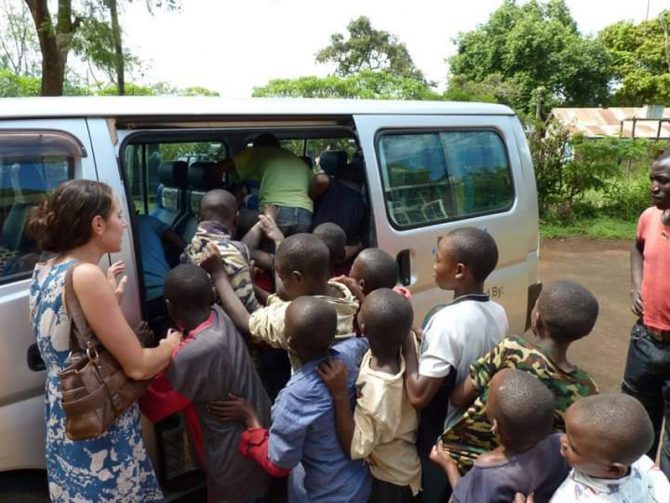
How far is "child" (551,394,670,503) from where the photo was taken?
1.32 m

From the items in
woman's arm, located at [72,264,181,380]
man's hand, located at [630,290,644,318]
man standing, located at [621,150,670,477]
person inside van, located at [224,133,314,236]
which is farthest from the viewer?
person inside van, located at [224,133,314,236]

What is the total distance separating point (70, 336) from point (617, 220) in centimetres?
1187

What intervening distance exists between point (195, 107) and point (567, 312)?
1.71m

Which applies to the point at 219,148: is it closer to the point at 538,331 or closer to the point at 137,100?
the point at 137,100

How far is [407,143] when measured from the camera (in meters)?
3.16

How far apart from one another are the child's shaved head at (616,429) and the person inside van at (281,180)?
208cm

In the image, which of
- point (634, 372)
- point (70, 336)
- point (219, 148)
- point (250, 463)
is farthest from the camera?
point (219, 148)

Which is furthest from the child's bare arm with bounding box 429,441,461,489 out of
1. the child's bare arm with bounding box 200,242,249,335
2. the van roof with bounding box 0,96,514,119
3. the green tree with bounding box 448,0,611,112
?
the green tree with bounding box 448,0,611,112

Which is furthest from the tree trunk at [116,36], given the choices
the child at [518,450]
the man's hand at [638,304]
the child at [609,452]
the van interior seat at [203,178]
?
the child at [609,452]

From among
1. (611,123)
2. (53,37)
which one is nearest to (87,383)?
(53,37)

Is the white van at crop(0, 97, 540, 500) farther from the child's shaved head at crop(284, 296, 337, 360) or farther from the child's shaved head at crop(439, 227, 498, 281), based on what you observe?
the child's shaved head at crop(439, 227, 498, 281)

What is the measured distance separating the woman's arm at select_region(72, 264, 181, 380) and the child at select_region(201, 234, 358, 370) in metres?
0.47

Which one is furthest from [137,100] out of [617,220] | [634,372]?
[617,220]

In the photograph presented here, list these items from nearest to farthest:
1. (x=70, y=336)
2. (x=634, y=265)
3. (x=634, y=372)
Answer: (x=70, y=336) < (x=634, y=372) < (x=634, y=265)
